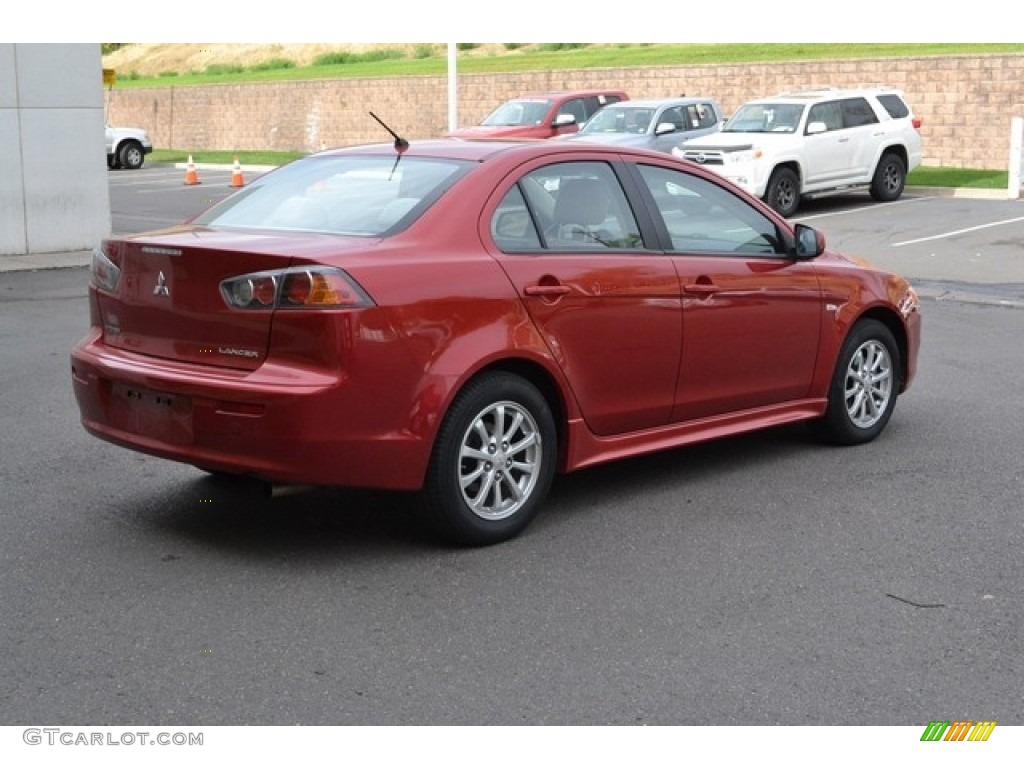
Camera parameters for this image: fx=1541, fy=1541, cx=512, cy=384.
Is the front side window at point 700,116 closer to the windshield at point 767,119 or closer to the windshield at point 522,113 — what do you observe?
the windshield at point 767,119

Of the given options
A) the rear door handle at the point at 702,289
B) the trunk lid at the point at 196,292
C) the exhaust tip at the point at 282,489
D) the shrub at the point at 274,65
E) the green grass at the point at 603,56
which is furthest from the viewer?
the shrub at the point at 274,65

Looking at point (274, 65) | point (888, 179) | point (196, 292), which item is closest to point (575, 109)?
point (888, 179)

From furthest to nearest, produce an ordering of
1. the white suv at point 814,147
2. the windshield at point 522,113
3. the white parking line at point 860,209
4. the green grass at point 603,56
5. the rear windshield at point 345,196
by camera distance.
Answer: the green grass at point 603,56 → the windshield at point 522,113 → the white parking line at point 860,209 → the white suv at point 814,147 → the rear windshield at point 345,196

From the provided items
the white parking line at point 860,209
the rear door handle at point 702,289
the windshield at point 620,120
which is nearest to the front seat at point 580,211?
the rear door handle at point 702,289

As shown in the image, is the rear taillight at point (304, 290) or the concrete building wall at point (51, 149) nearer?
the rear taillight at point (304, 290)

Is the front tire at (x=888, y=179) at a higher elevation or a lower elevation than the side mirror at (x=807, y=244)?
lower

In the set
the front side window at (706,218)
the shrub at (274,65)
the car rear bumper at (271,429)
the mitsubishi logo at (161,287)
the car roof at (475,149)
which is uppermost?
the shrub at (274,65)

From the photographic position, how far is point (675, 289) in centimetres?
689

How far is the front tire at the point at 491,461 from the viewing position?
5941mm

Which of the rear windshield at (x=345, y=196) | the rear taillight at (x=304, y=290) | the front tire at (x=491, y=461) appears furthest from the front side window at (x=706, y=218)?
the rear taillight at (x=304, y=290)

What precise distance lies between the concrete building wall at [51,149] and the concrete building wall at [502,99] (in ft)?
61.1

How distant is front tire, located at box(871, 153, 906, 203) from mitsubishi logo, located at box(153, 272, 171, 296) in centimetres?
2032

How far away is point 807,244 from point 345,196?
2.43 metres

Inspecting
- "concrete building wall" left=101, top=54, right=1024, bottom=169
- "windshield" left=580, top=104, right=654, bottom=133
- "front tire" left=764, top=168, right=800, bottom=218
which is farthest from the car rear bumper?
"concrete building wall" left=101, top=54, right=1024, bottom=169
